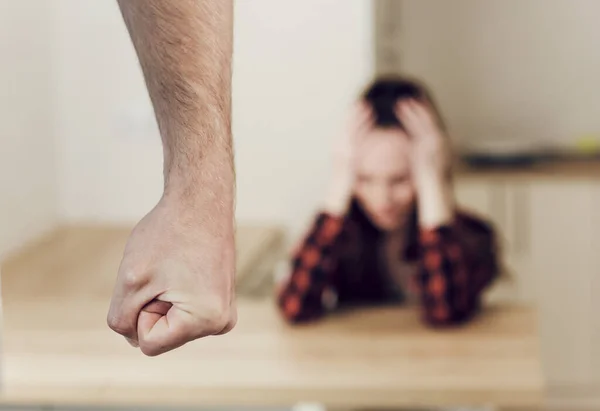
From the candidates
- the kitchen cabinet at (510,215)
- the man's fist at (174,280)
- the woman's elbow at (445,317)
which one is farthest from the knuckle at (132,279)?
the kitchen cabinet at (510,215)

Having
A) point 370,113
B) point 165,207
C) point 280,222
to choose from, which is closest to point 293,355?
point 370,113

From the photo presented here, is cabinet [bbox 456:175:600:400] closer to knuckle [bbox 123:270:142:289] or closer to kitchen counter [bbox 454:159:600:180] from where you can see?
kitchen counter [bbox 454:159:600:180]

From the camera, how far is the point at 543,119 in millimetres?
1964

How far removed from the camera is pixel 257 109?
4.83 ft

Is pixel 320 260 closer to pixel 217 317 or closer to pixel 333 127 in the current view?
pixel 333 127

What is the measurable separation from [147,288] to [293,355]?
745mm

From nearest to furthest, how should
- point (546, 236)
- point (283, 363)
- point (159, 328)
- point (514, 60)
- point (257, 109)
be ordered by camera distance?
point (159, 328)
point (283, 363)
point (257, 109)
point (546, 236)
point (514, 60)

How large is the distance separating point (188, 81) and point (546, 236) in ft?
5.11

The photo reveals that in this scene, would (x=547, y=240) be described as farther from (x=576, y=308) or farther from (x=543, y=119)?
(x=543, y=119)

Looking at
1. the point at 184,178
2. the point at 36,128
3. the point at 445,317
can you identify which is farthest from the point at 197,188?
the point at 36,128

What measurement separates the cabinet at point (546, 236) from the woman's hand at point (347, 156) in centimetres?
59

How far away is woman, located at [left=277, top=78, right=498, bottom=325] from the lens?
109 centimetres

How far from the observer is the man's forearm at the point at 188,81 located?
20 cm

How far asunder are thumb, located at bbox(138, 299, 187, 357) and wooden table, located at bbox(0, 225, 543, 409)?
0.67 meters
